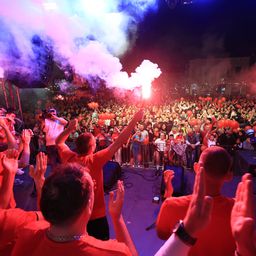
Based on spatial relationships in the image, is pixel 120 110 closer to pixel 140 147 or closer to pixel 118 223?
pixel 140 147

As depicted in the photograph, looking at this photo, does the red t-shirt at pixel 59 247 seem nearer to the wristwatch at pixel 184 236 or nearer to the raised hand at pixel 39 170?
the wristwatch at pixel 184 236

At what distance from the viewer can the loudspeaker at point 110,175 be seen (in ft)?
24.7

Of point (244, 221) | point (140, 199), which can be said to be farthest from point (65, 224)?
point (140, 199)

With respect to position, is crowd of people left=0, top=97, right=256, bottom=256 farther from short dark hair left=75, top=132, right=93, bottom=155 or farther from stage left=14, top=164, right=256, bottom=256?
stage left=14, top=164, right=256, bottom=256

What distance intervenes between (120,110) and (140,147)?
613 cm

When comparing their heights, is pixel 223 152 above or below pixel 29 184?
above

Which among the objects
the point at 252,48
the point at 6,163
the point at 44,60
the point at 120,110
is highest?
the point at 252,48

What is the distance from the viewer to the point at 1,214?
1.62m

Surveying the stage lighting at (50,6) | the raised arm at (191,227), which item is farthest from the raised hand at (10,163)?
the stage lighting at (50,6)

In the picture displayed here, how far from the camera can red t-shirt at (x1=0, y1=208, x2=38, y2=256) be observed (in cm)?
160

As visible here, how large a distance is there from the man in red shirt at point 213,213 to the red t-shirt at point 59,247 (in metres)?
0.64

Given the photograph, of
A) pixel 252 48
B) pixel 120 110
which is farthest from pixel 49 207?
pixel 252 48

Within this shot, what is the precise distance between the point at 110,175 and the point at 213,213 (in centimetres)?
631

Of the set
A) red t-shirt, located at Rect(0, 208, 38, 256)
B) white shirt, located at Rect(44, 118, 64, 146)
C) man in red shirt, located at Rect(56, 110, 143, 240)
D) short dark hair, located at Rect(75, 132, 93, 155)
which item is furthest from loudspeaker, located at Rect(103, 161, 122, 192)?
red t-shirt, located at Rect(0, 208, 38, 256)
